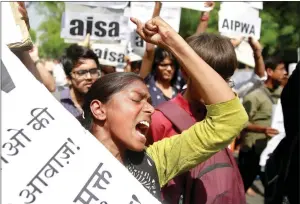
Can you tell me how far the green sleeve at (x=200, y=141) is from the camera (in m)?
2.19

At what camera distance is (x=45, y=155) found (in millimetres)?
1711

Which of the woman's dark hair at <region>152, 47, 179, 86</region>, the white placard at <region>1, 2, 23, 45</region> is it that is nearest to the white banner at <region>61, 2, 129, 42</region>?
the woman's dark hair at <region>152, 47, 179, 86</region>

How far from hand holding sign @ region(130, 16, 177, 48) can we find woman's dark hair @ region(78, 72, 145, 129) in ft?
0.56

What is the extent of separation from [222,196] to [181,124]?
13.9 inches

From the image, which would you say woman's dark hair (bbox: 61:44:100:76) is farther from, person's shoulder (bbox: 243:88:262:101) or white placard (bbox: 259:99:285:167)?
person's shoulder (bbox: 243:88:262:101)

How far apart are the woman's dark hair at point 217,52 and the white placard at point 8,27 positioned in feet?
3.15

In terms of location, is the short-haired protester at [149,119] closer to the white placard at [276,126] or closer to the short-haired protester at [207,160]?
the short-haired protester at [207,160]

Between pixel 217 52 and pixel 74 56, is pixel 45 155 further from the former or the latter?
pixel 74 56

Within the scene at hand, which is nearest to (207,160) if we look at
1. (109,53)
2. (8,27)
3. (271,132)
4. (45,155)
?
(45,155)

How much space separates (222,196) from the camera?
2.45 m


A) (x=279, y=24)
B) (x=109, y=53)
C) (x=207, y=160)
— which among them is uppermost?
(x=207, y=160)

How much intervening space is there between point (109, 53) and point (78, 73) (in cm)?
250

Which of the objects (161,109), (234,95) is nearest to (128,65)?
(161,109)

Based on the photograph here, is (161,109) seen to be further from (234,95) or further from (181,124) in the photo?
(234,95)
